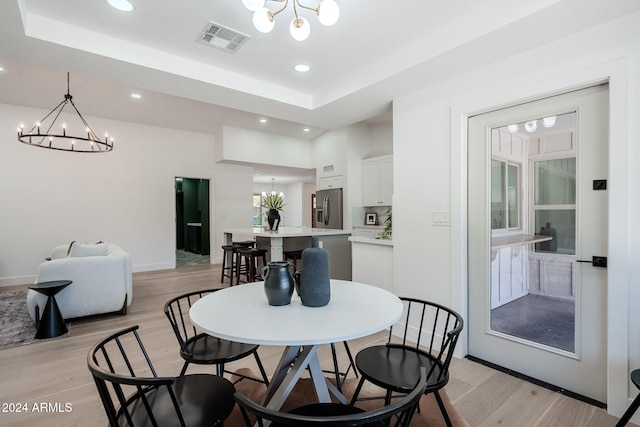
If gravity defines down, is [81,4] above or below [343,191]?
above

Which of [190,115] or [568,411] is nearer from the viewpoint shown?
[568,411]

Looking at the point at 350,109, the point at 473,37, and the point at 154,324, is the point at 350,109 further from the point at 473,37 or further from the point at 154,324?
the point at 154,324

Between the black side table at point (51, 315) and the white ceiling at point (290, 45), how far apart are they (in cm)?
204

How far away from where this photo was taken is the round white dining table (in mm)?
1172

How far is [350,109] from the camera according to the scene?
3.62 metres

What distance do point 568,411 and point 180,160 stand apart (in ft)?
23.2

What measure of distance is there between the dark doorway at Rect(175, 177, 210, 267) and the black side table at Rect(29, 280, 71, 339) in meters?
5.31

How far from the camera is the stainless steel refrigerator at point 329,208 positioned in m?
6.43

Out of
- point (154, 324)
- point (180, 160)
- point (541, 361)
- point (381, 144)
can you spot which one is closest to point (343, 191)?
point (381, 144)

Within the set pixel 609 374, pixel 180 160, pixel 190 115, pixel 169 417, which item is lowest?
pixel 609 374

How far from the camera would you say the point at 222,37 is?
2471 millimetres

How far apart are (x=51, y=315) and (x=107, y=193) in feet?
11.5

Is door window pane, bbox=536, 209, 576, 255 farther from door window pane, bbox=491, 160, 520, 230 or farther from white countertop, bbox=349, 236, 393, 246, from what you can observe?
white countertop, bbox=349, 236, 393, 246

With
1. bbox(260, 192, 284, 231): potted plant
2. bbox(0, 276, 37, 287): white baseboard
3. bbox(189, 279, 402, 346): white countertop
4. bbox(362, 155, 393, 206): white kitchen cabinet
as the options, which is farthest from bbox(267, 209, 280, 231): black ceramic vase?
bbox(0, 276, 37, 287): white baseboard
